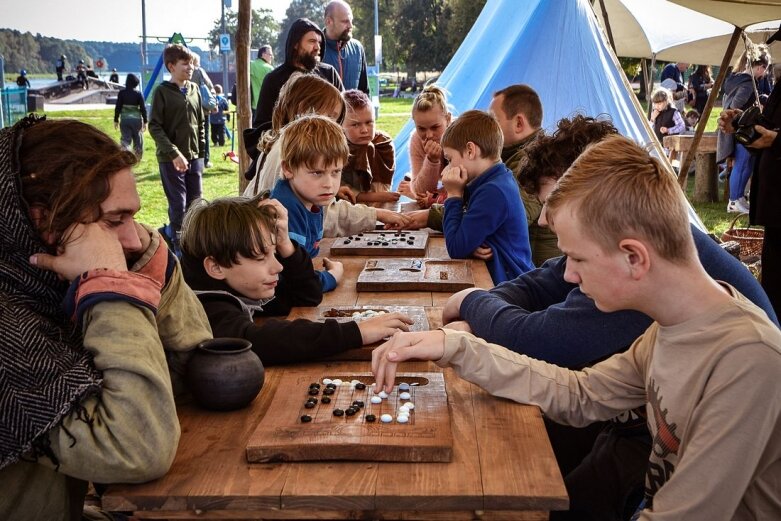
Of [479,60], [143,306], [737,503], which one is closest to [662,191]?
[737,503]

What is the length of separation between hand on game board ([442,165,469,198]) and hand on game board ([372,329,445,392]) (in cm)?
173

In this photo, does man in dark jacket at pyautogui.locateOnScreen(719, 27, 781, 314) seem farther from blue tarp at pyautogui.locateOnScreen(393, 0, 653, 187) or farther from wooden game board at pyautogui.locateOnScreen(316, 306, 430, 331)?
wooden game board at pyautogui.locateOnScreen(316, 306, 430, 331)

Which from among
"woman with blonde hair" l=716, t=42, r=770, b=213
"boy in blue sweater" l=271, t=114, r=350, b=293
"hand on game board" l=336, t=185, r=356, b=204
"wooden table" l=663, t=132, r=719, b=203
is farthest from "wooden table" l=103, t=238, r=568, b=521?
"wooden table" l=663, t=132, r=719, b=203

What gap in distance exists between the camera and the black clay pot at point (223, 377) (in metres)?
1.74

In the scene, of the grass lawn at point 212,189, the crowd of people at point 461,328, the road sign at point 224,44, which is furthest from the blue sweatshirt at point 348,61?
the road sign at point 224,44

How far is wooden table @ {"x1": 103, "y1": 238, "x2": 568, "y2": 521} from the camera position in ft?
4.66

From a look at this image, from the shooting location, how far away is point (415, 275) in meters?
2.98

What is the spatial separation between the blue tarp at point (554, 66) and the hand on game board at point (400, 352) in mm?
5612

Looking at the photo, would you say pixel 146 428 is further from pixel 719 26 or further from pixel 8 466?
pixel 719 26

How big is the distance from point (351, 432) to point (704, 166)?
33.3 feet

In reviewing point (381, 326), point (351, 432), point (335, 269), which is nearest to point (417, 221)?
point (335, 269)

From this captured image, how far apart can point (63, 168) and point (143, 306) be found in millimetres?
321

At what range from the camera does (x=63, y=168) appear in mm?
1600

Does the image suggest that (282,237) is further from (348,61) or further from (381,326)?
(348,61)
